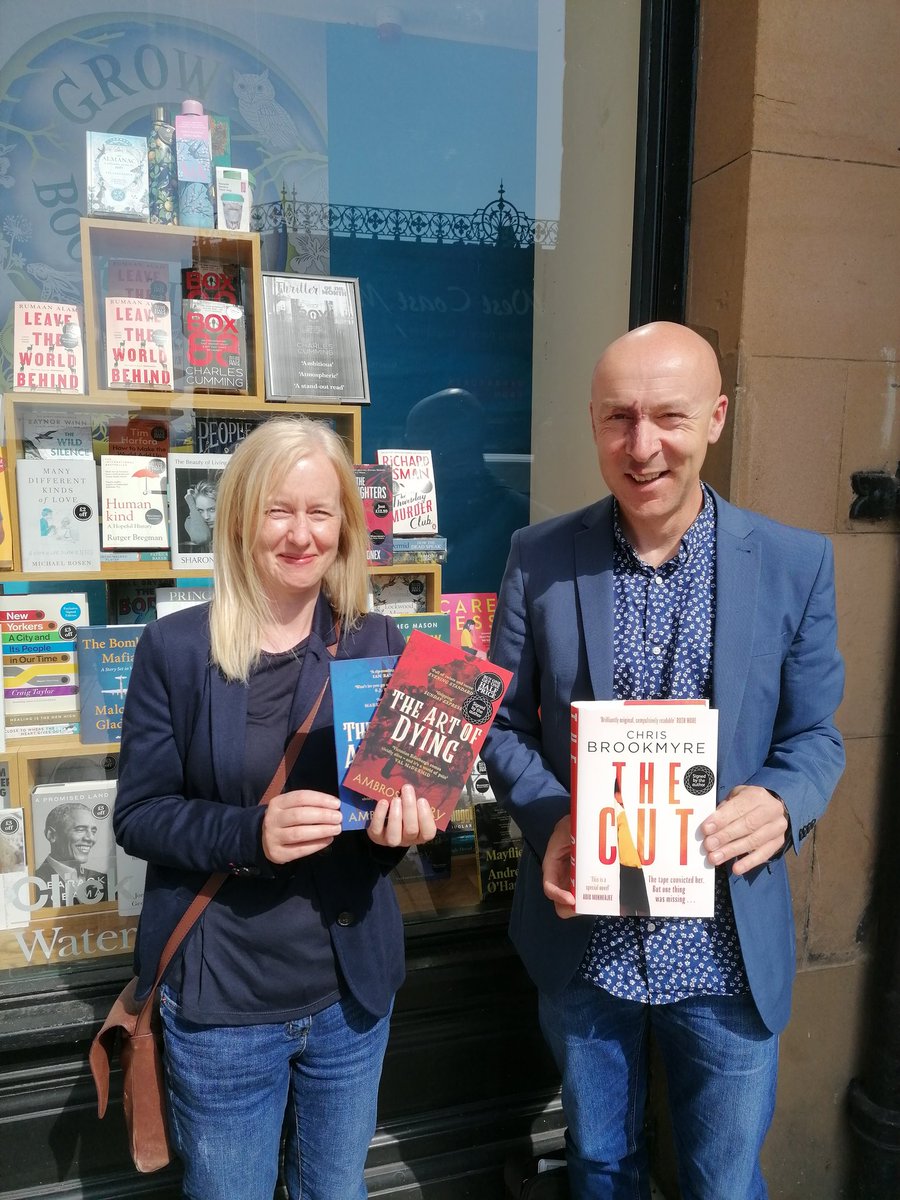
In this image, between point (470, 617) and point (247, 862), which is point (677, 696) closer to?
point (247, 862)

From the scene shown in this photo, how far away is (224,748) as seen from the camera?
164 cm

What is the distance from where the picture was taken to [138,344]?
2764 millimetres

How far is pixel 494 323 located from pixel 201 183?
1.22m

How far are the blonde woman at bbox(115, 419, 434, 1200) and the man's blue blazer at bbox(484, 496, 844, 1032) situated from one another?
361 mm

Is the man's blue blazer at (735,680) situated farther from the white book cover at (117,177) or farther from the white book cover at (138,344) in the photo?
the white book cover at (117,177)

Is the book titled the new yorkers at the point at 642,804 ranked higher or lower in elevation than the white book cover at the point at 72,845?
higher

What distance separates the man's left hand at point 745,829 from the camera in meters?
1.46

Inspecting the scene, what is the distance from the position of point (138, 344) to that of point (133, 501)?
1.77 ft

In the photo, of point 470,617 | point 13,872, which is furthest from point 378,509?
point 13,872

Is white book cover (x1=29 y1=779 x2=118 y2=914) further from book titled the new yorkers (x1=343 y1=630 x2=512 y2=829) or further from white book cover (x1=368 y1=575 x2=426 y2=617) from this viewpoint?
book titled the new yorkers (x1=343 y1=630 x2=512 y2=829)

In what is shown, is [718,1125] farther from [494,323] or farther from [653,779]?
[494,323]

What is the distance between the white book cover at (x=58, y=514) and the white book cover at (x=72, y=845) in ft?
2.52

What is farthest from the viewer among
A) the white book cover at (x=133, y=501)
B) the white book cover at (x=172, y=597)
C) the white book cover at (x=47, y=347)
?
the white book cover at (x=172, y=597)

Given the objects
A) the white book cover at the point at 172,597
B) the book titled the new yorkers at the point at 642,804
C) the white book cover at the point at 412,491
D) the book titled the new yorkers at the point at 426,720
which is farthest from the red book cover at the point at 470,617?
the book titled the new yorkers at the point at 642,804
